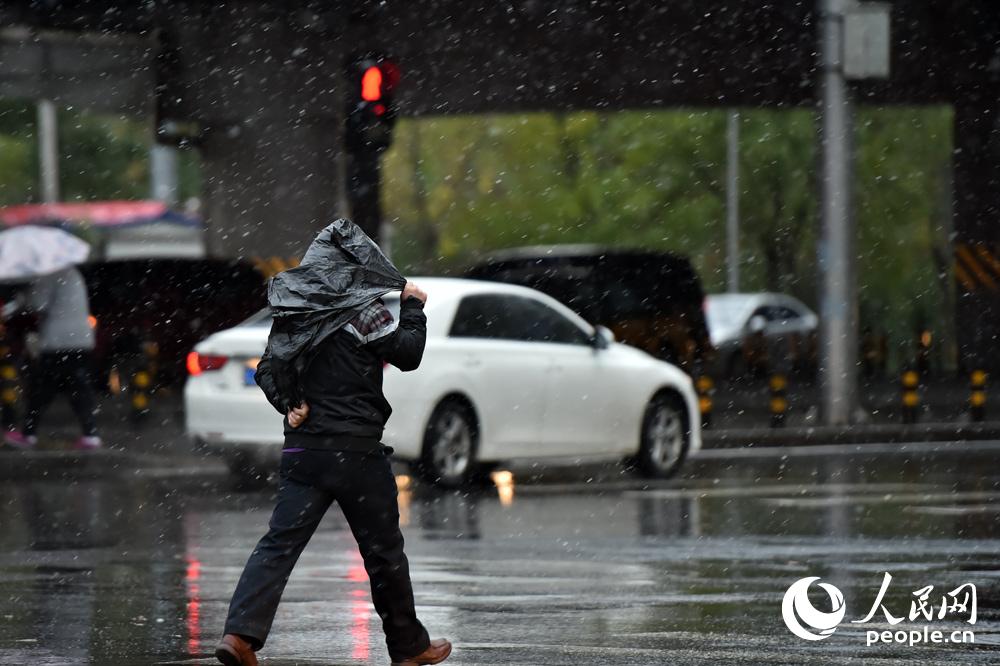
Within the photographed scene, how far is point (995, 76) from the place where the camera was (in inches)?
1356

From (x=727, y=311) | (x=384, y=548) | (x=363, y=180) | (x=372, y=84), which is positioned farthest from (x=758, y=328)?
(x=384, y=548)

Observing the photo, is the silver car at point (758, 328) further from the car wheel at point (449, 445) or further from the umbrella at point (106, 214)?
the car wheel at point (449, 445)

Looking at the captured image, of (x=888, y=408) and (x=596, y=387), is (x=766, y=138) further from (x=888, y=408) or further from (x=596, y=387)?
(x=596, y=387)

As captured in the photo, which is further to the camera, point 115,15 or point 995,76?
point 995,76

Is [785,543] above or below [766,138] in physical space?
below

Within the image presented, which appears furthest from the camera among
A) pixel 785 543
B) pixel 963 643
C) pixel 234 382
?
pixel 234 382

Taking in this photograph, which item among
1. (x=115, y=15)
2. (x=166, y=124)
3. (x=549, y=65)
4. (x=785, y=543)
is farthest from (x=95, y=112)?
(x=785, y=543)

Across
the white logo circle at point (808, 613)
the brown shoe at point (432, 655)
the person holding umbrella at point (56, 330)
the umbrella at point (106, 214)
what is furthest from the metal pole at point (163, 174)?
the brown shoe at point (432, 655)

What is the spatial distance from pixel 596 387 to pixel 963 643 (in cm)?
796

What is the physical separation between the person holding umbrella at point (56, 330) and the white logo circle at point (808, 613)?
888 centimetres

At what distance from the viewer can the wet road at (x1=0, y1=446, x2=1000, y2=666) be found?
814 cm

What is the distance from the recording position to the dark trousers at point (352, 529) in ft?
24.7

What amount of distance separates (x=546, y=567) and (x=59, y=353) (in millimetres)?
7947

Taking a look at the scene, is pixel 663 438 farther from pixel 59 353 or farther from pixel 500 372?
pixel 59 353
